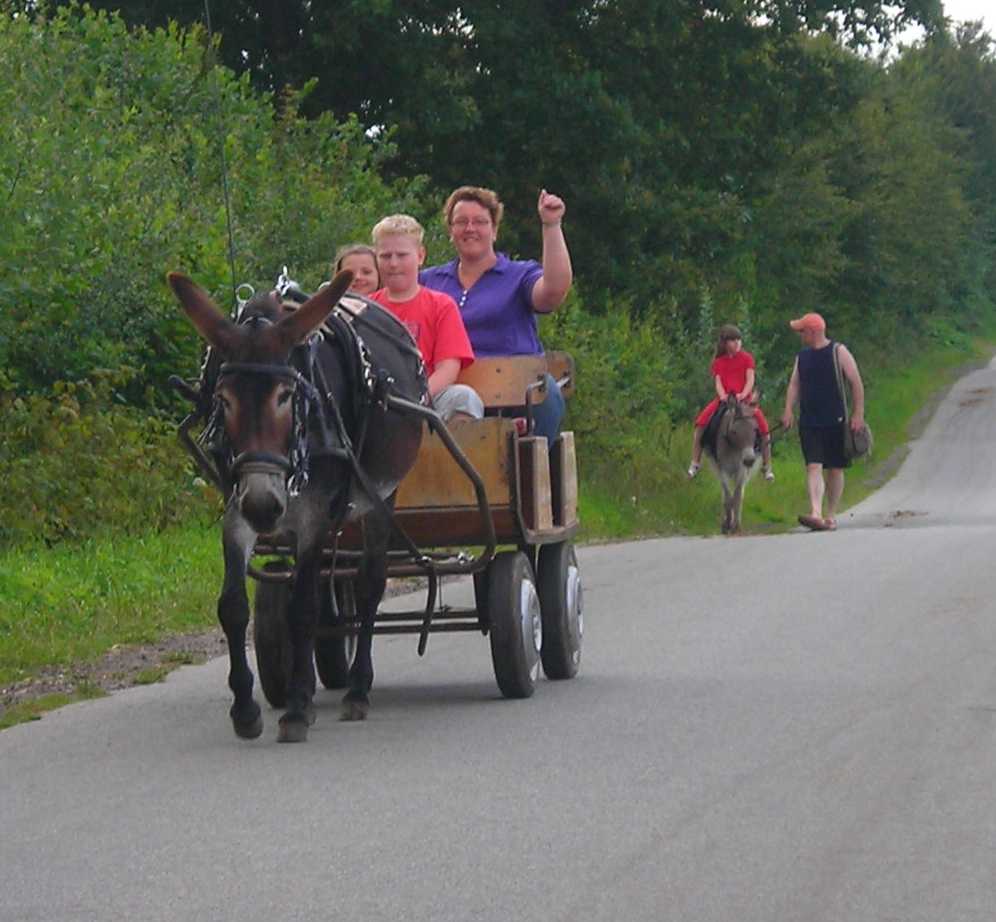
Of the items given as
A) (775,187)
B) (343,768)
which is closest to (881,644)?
(343,768)

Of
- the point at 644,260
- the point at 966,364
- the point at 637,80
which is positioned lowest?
the point at 966,364

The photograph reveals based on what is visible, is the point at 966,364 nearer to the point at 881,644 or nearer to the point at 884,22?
the point at 884,22

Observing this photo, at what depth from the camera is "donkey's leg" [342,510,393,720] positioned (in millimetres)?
9648

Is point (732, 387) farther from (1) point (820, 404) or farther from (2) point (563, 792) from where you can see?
(2) point (563, 792)

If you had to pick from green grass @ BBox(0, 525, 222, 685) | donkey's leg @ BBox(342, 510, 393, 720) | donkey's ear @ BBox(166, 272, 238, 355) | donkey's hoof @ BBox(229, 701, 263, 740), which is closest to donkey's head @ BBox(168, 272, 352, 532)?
donkey's ear @ BBox(166, 272, 238, 355)

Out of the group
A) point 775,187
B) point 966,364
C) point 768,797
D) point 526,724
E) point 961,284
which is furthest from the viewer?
point 961,284

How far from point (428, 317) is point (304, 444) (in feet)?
5.98

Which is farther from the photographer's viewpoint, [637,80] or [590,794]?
[637,80]

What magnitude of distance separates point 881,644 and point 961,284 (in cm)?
8250

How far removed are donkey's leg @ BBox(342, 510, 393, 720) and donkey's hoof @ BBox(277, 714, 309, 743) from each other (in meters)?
0.66

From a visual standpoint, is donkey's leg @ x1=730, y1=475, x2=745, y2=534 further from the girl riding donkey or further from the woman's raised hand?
the woman's raised hand

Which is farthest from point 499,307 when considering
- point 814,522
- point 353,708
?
point 814,522

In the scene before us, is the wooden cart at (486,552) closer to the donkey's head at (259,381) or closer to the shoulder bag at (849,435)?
the donkey's head at (259,381)

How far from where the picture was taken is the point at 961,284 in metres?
92.9
